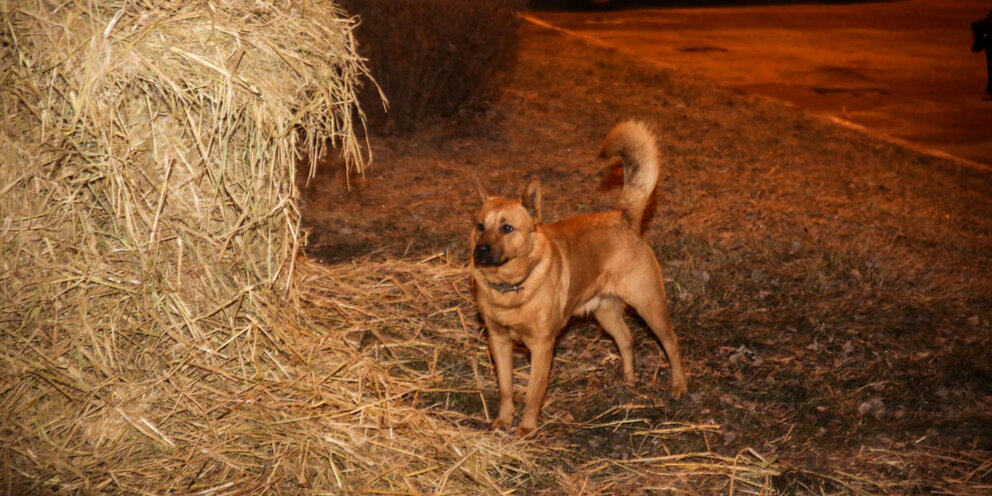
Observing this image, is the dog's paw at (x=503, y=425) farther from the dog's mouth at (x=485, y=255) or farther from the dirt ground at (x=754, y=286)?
the dog's mouth at (x=485, y=255)

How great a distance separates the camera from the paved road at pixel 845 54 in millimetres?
10938

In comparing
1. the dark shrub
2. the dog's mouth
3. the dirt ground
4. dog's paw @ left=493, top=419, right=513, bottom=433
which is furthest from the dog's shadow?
the dog's mouth

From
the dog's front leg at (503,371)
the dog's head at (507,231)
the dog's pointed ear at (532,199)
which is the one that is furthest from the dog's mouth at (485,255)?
the dog's front leg at (503,371)

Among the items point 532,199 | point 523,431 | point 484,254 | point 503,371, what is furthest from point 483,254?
point 523,431

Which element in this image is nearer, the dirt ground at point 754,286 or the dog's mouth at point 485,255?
the dog's mouth at point 485,255

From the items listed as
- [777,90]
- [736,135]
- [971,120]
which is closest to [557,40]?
[777,90]

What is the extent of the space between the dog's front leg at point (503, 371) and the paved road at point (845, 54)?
7218 mm

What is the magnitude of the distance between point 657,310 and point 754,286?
1640mm

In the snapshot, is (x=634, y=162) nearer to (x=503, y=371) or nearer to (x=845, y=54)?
(x=503, y=371)

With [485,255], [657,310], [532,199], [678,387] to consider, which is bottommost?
[678,387]

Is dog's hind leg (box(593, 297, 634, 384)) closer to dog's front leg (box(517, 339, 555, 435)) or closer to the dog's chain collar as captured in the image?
dog's front leg (box(517, 339, 555, 435))

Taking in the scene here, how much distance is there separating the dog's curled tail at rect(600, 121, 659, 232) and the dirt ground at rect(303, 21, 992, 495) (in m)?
1.07

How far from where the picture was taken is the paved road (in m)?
10.9

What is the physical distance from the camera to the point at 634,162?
4859 millimetres
